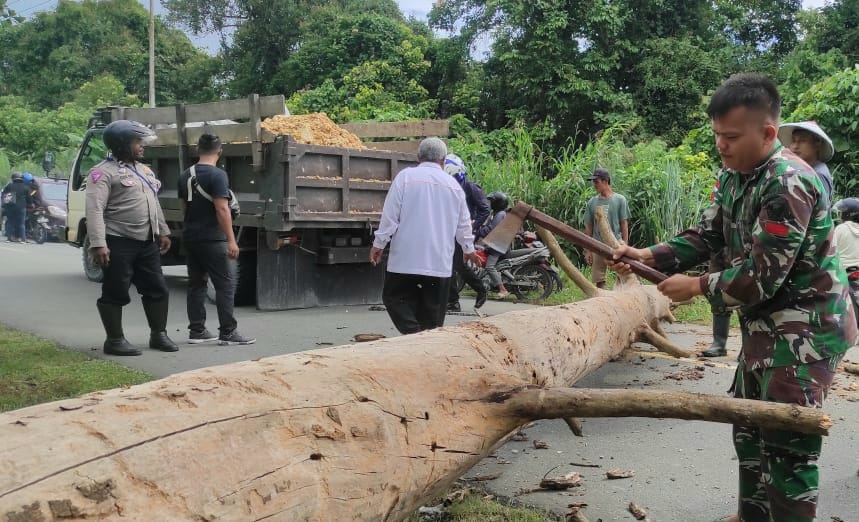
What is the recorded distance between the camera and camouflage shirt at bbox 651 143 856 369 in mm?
2295

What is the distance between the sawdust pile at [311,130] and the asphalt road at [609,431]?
1.93 metres

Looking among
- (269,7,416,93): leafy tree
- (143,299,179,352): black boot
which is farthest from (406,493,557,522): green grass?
(269,7,416,93): leafy tree

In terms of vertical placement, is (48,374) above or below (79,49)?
below

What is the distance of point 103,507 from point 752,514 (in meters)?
2.28

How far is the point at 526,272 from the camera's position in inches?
391

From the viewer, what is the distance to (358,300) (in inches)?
351

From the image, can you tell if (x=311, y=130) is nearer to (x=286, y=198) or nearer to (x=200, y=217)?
(x=286, y=198)

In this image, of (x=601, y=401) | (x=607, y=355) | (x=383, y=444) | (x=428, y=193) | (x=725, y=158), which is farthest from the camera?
(x=428, y=193)

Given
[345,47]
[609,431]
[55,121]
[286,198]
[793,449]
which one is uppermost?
[345,47]

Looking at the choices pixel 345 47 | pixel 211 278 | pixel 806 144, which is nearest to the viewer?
pixel 806 144

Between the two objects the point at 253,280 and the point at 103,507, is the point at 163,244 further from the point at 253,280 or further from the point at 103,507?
the point at 103,507

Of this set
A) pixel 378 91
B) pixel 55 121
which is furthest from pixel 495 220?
pixel 55 121

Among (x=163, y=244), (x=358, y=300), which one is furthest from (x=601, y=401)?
(x=358, y=300)

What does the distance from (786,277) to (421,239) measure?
2887 mm
